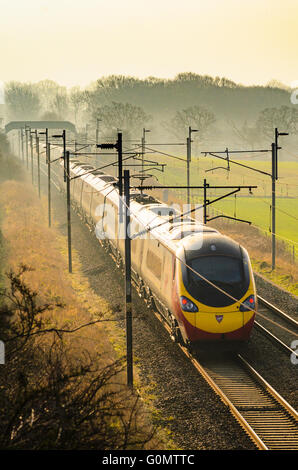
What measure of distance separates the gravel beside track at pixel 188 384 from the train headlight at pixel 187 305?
181 centimetres

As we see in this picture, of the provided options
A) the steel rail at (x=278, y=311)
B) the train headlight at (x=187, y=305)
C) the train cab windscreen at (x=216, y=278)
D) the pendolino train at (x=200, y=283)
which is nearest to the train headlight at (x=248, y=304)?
the pendolino train at (x=200, y=283)

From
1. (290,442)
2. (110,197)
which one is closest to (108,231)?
(110,197)

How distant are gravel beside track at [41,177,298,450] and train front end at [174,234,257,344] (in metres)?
1.20

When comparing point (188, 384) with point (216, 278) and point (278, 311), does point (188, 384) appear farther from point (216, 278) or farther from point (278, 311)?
point (278, 311)

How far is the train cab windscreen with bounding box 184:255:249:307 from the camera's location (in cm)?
1747

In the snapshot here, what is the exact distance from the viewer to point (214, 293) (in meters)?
17.5

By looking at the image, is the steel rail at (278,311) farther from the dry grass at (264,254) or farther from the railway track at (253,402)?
the railway track at (253,402)

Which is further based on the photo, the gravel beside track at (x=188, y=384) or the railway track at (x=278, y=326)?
the railway track at (x=278, y=326)

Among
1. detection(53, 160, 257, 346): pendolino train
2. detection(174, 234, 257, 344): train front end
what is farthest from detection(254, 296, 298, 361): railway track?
detection(53, 160, 257, 346): pendolino train

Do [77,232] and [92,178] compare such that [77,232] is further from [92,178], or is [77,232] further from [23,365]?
[23,365]

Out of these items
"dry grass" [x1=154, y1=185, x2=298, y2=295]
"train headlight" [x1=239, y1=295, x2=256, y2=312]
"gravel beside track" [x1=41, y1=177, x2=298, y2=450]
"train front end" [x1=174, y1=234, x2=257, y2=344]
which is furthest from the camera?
"dry grass" [x1=154, y1=185, x2=298, y2=295]

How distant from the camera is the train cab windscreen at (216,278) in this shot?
1747 cm

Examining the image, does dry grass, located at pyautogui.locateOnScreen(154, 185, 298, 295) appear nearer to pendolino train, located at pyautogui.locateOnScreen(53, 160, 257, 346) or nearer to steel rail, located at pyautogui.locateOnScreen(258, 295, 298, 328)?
steel rail, located at pyautogui.locateOnScreen(258, 295, 298, 328)

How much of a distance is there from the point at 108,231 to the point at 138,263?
26.6 feet
